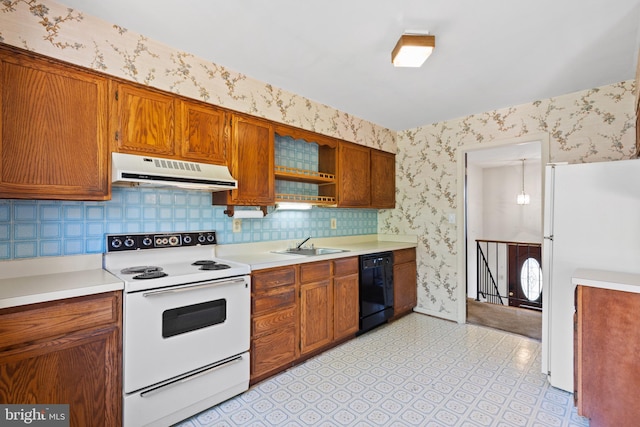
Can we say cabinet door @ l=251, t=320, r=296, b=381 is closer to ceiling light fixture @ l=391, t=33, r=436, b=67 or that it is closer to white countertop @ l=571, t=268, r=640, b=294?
white countertop @ l=571, t=268, r=640, b=294

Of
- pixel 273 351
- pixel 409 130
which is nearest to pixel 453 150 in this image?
pixel 409 130

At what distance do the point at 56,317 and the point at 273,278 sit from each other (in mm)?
1270

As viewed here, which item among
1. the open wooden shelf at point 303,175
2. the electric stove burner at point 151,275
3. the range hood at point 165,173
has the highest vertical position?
the open wooden shelf at point 303,175

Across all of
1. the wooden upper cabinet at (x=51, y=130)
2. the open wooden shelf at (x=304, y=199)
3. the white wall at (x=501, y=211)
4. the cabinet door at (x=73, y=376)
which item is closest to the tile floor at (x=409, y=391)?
the cabinet door at (x=73, y=376)

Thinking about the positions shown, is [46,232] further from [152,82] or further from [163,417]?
[163,417]

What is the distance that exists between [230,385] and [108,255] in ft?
3.85

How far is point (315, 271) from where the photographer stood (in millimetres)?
2689

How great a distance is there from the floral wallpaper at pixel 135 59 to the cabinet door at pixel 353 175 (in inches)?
22.8

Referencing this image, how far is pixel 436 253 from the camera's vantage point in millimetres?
3783

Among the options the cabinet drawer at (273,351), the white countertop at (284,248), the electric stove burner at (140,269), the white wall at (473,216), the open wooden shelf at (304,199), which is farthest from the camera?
the white wall at (473,216)

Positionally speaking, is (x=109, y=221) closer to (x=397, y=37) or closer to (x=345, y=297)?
(x=345, y=297)

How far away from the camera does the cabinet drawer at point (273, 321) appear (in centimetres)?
227

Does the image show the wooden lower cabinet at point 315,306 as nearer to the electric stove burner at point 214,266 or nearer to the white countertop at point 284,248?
the white countertop at point 284,248

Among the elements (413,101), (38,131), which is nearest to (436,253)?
(413,101)
